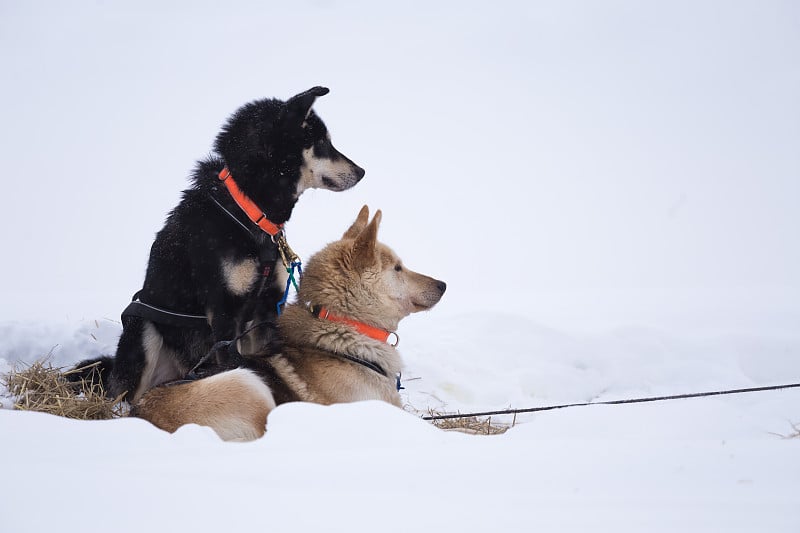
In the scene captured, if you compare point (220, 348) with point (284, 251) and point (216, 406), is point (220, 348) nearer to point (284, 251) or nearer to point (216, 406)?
point (216, 406)

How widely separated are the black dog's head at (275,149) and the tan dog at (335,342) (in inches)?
20.6

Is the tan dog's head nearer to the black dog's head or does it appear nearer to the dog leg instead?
the black dog's head

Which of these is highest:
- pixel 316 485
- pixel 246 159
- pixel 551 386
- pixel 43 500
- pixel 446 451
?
pixel 246 159

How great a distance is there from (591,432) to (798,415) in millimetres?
1771

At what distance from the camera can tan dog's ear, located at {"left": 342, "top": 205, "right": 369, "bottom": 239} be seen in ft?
14.6

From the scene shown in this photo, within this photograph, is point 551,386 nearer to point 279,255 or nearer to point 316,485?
point 279,255

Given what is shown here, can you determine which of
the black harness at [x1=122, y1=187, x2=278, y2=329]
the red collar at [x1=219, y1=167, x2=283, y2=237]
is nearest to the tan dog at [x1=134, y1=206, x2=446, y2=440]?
the black harness at [x1=122, y1=187, x2=278, y2=329]

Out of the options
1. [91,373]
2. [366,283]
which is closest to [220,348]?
[366,283]

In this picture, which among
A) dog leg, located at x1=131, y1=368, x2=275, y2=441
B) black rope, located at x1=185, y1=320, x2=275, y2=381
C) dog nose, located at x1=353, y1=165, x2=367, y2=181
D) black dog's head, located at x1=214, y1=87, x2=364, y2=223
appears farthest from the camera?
dog nose, located at x1=353, y1=165, x2=367, y2=181

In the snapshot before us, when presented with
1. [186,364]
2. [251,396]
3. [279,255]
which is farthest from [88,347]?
[251,396]

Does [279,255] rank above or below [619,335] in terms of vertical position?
below

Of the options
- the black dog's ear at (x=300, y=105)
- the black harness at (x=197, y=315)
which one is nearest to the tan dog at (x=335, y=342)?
the black harness at (x=197, y=315)

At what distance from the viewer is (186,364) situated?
160 inches

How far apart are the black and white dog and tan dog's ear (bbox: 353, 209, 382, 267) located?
1.91 feet
